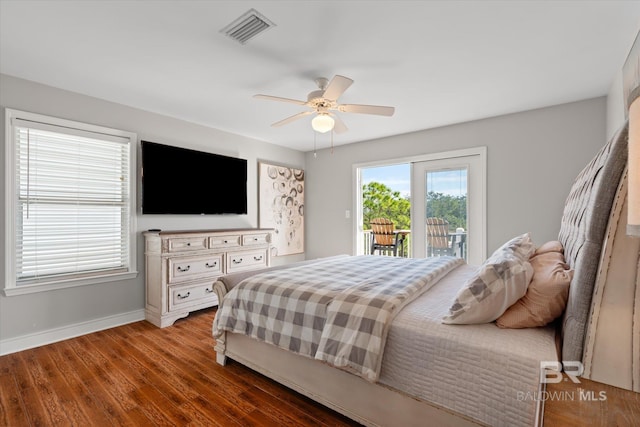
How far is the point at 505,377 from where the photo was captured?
1.16 m

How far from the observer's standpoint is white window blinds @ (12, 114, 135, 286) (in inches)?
108

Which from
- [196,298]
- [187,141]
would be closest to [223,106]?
[187,141]

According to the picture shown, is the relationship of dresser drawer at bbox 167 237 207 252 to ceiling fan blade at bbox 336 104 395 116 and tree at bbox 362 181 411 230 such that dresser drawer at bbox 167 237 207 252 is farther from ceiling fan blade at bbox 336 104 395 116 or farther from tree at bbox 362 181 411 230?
tree at bbox 362 181 411 230

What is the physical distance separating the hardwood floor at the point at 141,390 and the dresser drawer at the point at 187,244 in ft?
3.27

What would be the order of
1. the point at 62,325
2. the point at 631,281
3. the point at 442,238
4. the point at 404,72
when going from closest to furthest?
1. the point at 631,281
2. the point at 404,72
3. the point at 62,325
4. the point at 442,238

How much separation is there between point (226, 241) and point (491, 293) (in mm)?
3205

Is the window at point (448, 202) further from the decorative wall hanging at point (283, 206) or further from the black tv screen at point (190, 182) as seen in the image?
the black tv screen at point (190, 182)

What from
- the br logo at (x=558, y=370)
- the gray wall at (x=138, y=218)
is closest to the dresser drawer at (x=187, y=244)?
the gray wall at (x=138, y=218)

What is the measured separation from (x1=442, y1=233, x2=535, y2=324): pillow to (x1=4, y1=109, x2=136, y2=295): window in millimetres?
3448

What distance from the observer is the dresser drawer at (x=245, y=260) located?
3.89m

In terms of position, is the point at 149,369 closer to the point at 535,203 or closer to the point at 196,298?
the point at 196,298

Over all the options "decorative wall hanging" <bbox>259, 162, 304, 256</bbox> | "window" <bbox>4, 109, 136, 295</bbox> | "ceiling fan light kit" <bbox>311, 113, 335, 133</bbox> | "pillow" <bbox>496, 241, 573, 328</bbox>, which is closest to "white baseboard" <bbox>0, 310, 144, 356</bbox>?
"window" <bbox>4, 109, 136, 295</bbox>

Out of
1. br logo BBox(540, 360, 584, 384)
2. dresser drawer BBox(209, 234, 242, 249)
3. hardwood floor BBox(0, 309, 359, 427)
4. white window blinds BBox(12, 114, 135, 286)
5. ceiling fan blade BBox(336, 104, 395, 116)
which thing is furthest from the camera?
dresser drawer BBox(209, 234, 242, 249)

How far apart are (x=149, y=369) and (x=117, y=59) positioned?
2479 mm
